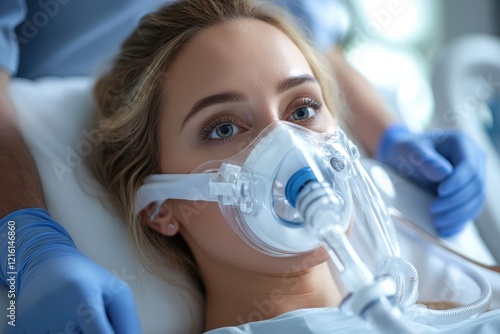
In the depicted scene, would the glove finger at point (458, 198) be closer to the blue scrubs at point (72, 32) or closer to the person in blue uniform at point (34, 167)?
the person in blue uniform at point (34, 167)

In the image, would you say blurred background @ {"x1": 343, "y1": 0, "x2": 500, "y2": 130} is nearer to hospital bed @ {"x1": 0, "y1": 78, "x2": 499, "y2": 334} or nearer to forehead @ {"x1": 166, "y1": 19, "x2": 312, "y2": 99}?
hospital bed @ {"x1": 0, "y1": 78, "x2": 499, "y2": 334}

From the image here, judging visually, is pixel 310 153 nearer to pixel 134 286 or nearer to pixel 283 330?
pixel 283 330

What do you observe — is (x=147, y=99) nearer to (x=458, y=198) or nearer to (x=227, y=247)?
(x=227, y=247)

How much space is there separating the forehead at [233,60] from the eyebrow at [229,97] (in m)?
0.01

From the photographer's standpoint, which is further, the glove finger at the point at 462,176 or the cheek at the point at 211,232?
the glove finger at the point at 462,176

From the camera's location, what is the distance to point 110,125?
1682mm

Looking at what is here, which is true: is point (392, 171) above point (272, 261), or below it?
below

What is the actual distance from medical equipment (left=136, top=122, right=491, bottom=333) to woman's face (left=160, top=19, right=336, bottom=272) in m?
0.04

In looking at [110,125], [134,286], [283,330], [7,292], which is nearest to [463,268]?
[283,330]

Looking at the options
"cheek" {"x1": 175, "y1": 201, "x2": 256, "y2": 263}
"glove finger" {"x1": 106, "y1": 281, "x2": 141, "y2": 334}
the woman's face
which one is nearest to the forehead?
the woman's face

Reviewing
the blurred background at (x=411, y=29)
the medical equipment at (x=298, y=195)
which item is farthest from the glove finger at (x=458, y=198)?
the blurred background at (x=411, y=29)

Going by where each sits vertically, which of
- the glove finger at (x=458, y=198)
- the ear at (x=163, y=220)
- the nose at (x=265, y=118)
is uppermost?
the nose at (x=265, y=118)

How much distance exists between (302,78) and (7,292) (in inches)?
32.5

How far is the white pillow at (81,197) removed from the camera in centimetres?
161
